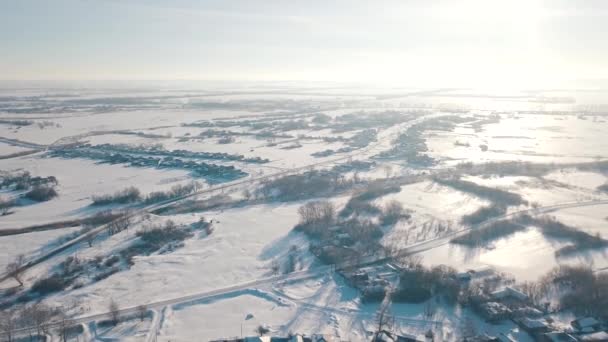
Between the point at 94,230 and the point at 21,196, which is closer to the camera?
the point at 94,230

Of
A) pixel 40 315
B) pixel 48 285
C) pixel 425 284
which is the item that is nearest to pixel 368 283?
pixel 425 284

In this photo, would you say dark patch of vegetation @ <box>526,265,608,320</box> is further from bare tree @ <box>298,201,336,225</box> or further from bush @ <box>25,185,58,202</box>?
bush @ <box>25,185,58,202</box>

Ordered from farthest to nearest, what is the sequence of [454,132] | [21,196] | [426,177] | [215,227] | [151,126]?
[151,126]
[454,132]
[426,177]
[21,196]
[215,227]

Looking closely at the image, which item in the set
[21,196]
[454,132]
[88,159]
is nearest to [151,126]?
[88,159]

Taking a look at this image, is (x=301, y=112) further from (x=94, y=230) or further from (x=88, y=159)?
(x=94, y=230)

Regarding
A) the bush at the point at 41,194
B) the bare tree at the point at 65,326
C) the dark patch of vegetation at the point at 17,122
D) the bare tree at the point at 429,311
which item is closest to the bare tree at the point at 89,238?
the bare tree at the point at 65,326
